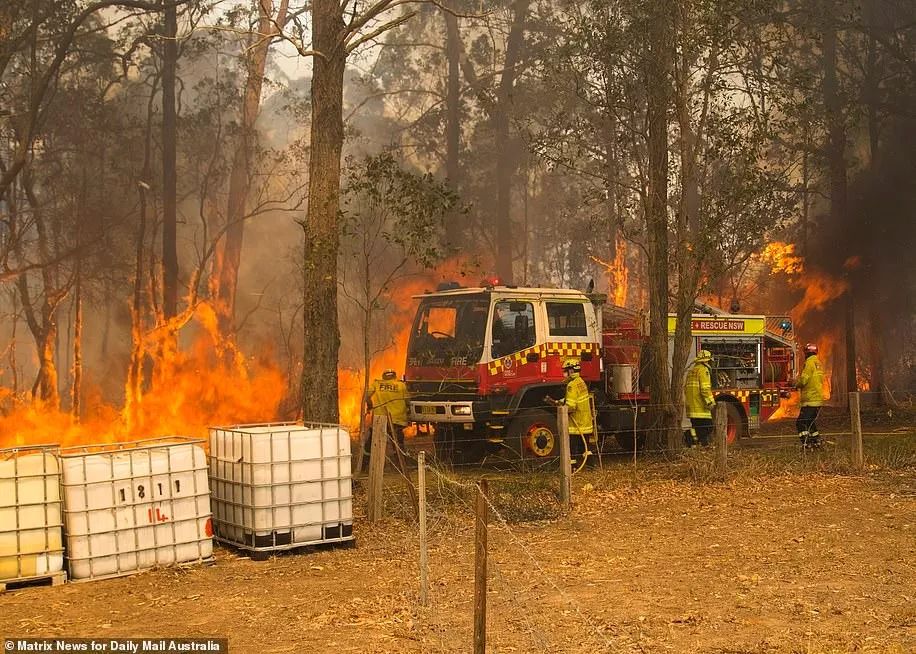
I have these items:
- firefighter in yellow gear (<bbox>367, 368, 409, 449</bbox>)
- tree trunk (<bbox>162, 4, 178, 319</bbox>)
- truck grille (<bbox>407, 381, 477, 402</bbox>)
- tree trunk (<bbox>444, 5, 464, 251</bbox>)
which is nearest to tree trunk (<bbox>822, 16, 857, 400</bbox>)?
tree trunk (<bbox>444, 5, 464, 251</bbox>)

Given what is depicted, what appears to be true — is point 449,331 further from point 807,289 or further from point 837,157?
point 807,289

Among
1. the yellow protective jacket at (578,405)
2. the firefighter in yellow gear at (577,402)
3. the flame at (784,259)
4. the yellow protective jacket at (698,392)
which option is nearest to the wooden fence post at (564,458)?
the firefighter in yellow gear at (577,402)

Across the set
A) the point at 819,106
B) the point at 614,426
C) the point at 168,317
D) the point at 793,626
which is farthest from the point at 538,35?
the point at 793,626

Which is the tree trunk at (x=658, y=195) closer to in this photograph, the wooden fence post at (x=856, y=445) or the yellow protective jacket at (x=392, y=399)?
the wooden fence post at (x=856, y=445)

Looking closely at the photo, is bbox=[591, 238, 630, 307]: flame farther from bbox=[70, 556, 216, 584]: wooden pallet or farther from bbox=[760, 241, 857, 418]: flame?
bbox=[70, 556, 216, 584]: wooden pallet

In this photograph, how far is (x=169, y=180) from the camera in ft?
93.2

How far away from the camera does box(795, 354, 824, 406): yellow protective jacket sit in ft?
53.3

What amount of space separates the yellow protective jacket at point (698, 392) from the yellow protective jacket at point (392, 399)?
4.55 meters

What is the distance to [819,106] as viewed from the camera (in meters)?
31.5

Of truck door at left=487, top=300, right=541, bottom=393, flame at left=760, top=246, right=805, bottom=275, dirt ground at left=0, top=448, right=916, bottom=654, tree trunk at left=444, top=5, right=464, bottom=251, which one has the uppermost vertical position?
tree trunk at left=444, top=5, right=464, bottom=251

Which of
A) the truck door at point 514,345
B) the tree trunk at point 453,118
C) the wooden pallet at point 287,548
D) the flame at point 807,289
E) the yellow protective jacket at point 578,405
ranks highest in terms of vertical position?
the tree trunk at point 453,118

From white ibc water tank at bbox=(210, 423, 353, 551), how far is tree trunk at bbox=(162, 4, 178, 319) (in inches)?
705

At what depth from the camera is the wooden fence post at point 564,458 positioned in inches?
461

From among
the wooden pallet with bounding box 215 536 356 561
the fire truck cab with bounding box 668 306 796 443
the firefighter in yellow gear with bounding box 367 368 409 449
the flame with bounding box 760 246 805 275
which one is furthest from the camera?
the flame with bounding box 760 246 805 275
